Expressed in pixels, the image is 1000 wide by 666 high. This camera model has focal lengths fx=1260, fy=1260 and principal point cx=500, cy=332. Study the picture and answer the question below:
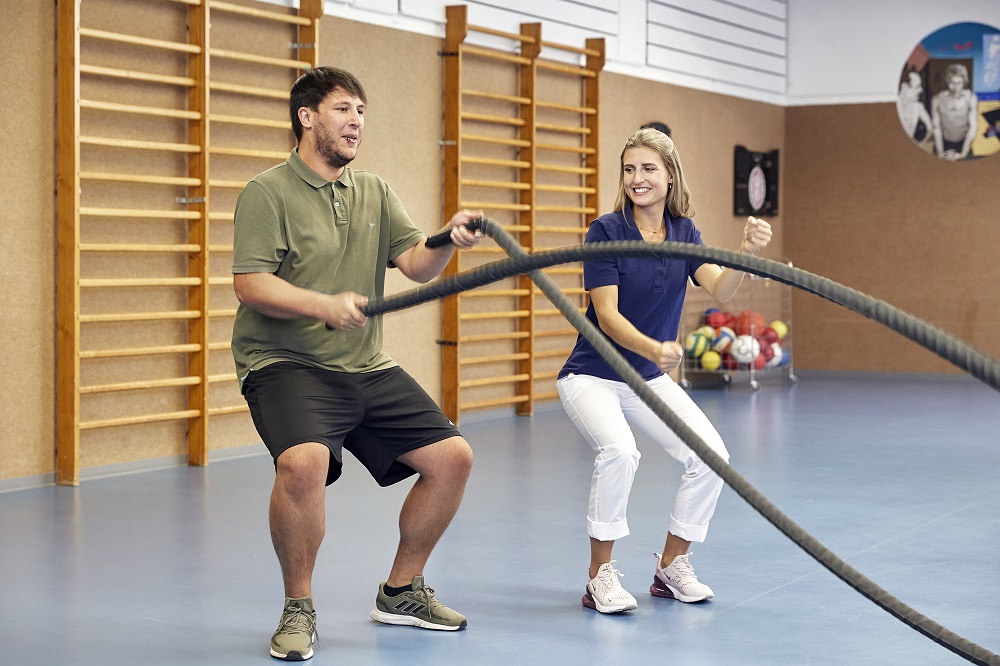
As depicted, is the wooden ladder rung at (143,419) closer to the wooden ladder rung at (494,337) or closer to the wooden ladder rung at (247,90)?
the wooden ladder rung at (247,90)

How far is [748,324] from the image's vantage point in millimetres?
9852

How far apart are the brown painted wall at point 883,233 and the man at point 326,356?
26.2ft

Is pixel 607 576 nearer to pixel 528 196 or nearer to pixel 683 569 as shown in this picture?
pixel 683 569

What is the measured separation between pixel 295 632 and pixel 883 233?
29.4 feet

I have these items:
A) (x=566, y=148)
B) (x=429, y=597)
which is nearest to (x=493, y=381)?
(x=566, y=148)

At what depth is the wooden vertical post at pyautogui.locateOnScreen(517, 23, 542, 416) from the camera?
8109mm

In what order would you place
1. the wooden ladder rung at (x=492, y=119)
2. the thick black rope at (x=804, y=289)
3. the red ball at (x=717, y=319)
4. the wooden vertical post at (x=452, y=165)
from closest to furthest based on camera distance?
the thick black rope at (x=804, y=289), the wooden vertical post at (x=452, y=165), the wooden ladder rung at (x=492, y=119), the red ball at (x=717, y=319)

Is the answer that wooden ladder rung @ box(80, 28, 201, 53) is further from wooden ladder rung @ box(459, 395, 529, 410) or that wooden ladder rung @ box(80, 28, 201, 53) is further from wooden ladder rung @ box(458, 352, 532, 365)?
wooden ladder rung @ box(459, 395, 529, 410)

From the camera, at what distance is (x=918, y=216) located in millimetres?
10766

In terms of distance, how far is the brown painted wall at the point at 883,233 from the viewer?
10508 mm

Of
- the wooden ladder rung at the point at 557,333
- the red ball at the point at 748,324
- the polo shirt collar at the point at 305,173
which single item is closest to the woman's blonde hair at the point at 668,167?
the polo shirt collar at the point at 305,173

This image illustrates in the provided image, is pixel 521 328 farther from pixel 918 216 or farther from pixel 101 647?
pixel 101 647

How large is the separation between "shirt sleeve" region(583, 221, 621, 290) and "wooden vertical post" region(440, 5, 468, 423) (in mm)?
3955

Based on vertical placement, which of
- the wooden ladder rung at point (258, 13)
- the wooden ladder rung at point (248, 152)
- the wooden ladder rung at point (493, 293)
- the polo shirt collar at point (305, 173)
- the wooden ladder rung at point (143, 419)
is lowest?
the wooden ladder rung at point (143, 419)
